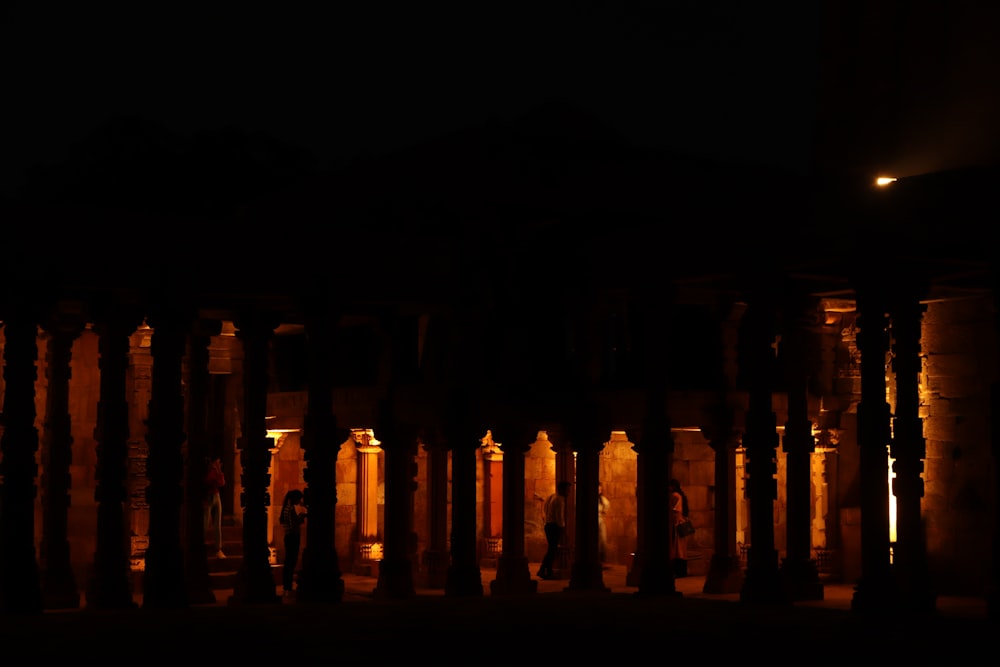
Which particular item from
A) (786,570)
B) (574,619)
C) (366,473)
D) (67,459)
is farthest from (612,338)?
(574,619)

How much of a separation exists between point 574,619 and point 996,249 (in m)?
5.49

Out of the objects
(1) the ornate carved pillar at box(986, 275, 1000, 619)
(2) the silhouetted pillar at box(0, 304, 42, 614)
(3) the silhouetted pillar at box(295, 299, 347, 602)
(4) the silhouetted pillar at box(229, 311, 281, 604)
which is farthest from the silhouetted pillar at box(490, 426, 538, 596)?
(1) the ornate carved pillar at box(986, 275, 1000, 619)

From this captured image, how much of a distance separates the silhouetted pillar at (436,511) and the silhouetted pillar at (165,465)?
17.9 feet

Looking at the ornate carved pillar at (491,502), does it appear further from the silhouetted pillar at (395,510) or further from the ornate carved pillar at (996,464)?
the ornate carved pillar at (996,464)

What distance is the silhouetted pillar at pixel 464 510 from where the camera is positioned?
20953mm

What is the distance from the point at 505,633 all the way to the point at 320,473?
539 centimetres

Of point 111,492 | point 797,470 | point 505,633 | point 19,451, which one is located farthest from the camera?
point 797,470

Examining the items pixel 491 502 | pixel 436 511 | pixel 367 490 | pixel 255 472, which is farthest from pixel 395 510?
pixel 491 502

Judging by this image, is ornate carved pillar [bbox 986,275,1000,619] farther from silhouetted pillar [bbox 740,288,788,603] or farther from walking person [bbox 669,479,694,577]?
walking person [bbox 669,479,694,577]

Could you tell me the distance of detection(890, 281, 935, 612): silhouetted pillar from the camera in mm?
17859

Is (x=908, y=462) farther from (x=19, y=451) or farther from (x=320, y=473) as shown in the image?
(x=19, y=451)

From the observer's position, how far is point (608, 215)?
900 inches

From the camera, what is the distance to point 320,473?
66.0ft

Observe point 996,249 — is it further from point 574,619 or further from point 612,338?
point 612,338
